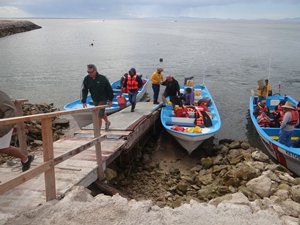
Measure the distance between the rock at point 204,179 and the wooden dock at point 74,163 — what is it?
7.24 ft

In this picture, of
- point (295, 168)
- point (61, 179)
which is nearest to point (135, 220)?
point (61, 179)

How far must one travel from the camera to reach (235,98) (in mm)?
22203

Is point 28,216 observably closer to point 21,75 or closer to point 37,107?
point 37,107

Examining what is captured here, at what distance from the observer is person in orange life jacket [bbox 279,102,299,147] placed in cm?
980

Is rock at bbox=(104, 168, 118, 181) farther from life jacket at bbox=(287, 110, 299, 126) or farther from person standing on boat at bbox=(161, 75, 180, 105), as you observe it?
life jacket at bbox=(287, 110, 299, 126)

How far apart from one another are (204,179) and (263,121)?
4.75 m

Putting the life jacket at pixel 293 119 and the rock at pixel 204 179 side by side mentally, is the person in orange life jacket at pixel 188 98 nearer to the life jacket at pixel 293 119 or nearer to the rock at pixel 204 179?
the life jacket at pixel 293 119

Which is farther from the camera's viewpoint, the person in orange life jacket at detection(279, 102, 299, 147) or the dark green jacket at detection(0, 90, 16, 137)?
the person in orange life jacket at detection(279, 102, 299, 147)

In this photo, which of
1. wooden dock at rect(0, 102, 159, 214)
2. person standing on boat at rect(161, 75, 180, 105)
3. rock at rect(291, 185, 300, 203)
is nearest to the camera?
wooden dock at rect(0, 102, 159, 214)

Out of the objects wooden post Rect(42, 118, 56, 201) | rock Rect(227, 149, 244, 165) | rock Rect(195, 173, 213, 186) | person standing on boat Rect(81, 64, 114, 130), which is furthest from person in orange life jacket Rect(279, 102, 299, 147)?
wooden post Rect(42, 118, 56, 201)

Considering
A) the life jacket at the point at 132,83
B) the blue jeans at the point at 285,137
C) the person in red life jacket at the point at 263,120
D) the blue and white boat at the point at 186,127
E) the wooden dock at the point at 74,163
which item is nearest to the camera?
the wooden dock at the point at 74,163

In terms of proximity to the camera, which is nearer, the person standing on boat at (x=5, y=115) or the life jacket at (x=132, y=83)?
the person standing on boat at (x=5, y=115)

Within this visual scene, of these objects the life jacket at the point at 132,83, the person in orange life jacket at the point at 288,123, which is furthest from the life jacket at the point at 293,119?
the life jacket at the point at 132,83

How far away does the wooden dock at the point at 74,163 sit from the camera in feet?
17.1
